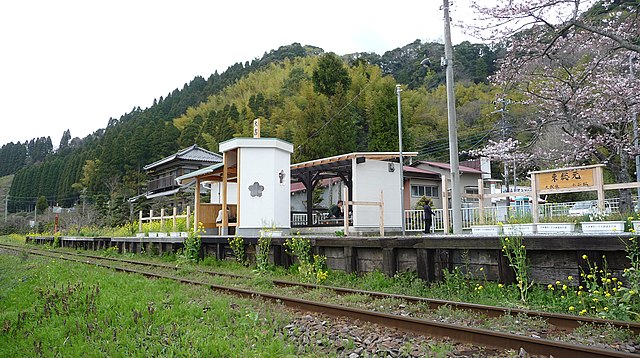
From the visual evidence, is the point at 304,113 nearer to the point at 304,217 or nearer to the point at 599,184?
the point at 304,217

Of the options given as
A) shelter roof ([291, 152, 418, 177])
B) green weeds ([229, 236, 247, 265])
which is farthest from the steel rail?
shelter roof ([291, 152, 418, 177])

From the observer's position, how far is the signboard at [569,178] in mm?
9219

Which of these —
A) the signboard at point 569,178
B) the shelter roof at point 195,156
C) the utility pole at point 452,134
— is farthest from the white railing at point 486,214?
the shelter roof at point 195,156

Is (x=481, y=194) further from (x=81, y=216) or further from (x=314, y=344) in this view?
(x=81, y=216)

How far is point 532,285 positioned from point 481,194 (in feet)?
15.6

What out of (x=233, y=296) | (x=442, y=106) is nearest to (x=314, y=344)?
(x=233, y=296)

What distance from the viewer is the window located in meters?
25.9

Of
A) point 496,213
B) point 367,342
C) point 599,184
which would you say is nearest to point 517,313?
point 367,342

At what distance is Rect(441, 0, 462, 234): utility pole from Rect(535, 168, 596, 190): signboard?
2368 millimetres

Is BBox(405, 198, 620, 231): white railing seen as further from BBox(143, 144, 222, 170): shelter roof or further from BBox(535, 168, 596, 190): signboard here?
BBox(143, 144, 222, 170): shelter roof

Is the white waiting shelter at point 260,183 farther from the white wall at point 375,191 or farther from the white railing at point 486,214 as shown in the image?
the white railing at point 486,214

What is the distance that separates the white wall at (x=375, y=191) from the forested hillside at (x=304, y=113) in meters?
3.91

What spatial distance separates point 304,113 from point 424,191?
13.3m

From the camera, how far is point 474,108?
40344 mm
